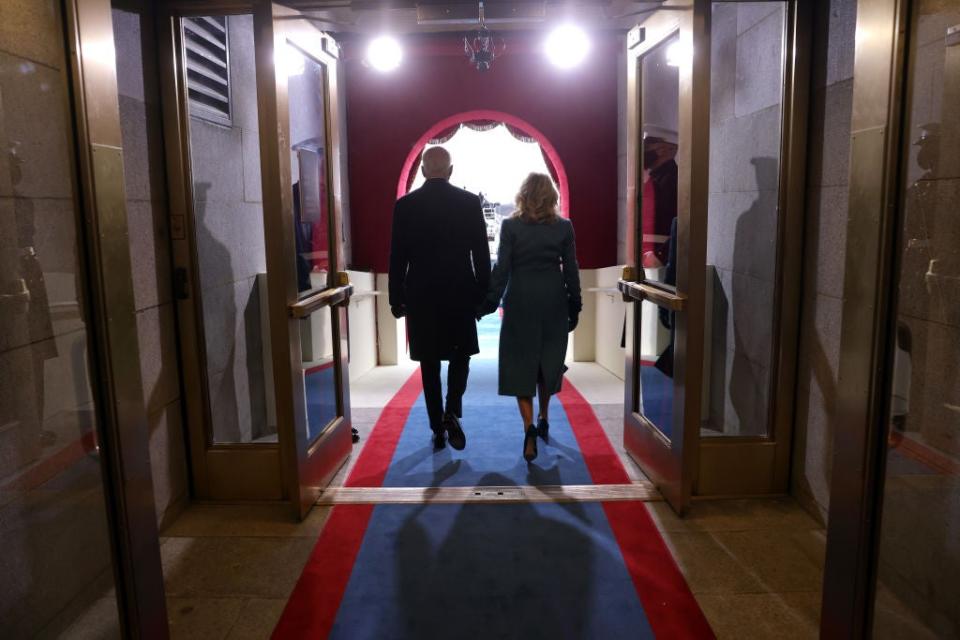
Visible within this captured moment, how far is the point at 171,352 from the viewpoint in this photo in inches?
126

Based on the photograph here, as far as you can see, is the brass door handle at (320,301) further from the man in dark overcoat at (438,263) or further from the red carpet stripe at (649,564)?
the red carpet stripe at (649,564)

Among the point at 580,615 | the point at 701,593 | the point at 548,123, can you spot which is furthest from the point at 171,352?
the point at 548,123

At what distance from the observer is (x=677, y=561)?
9.07 feet

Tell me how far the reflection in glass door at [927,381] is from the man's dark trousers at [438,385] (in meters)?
2.39

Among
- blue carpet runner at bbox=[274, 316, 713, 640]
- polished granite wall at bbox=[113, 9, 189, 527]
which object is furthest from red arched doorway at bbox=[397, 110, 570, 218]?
polished granite wall at bbox=[113, 9, 189, 527]

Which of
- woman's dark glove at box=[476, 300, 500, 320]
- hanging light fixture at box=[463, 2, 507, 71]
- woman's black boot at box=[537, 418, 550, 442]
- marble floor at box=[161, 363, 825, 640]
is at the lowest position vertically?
marble floor at box=[161, 363, 825, 640]

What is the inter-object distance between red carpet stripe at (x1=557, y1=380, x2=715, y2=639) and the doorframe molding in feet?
A: 1.84

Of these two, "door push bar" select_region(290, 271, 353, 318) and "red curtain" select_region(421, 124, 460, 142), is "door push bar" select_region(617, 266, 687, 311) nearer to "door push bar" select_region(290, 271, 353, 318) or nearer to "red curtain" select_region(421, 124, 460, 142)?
"door push bar" select_region(290, 271, 353, 318)

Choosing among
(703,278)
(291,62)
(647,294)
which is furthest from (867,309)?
(291,62)

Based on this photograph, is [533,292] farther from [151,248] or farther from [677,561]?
[151,248]

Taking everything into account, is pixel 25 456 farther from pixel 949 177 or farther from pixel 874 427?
pixel 949 177

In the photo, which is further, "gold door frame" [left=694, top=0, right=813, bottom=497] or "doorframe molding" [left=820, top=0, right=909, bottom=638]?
"gold door frame" [left=694, top=0, right=813, bottom=497]

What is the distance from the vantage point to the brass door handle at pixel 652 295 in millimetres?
3062

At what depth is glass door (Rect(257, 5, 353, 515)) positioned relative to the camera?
9.64 feet
